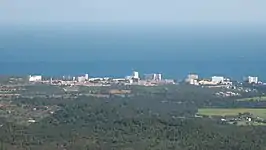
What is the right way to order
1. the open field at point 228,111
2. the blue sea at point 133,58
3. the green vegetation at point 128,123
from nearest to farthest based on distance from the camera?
1. the green vegetation at point 128,123
2. the open field at point 228,111
3. the blue sea at point 133,58

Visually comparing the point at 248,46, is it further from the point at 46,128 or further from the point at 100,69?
the point at 46,128

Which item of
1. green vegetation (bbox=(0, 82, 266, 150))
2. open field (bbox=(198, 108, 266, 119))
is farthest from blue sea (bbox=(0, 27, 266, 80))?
open field (bbox=(198, 108, 266, 119))

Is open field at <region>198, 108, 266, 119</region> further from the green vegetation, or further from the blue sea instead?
the blue sea

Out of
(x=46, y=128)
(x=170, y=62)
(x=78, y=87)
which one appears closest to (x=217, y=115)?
(x=46, y=128)

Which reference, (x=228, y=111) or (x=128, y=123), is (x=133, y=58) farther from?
(x=128, y=123)

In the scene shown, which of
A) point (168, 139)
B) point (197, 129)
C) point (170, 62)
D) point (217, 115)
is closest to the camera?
point (168, 139)

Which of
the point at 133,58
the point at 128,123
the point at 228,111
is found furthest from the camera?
the point at 133,58

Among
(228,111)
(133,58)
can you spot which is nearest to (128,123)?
(228,111)

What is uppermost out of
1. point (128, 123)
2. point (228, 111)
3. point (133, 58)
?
point (133, 58)

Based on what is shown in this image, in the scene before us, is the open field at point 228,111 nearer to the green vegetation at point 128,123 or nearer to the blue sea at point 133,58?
the green vegetation at point 128,123

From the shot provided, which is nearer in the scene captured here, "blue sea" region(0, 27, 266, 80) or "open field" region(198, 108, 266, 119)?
"open field" region(198, 108, 266, 119)

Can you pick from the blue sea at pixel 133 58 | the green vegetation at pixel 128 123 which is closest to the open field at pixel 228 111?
the green vegetation at pixel 128 123
